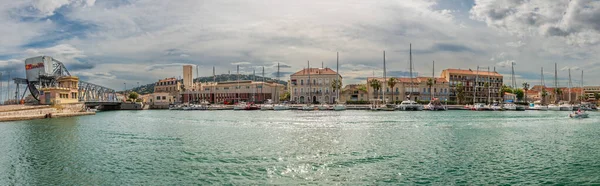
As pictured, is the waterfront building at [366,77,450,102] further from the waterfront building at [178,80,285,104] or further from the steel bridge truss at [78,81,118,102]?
the steel bridge truss at [78,81,118,102]

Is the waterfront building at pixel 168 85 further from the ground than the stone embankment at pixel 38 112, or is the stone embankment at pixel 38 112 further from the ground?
the waterfront building at pixel 168 85

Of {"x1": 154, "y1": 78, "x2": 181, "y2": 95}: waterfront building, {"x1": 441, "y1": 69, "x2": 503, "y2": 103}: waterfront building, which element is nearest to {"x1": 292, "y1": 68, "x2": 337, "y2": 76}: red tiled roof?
{"x1": 441, "y1": 69, "x2": 503, "y2": 103}: waterfront building

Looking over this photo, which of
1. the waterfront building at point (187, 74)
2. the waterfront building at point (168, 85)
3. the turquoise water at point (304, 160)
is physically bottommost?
the turquoise water at point (304, 160)

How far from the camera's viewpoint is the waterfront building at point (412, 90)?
341 ft

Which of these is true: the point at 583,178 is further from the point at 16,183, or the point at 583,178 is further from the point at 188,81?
the point at 188,81

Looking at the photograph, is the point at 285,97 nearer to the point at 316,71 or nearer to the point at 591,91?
the point at 316,71

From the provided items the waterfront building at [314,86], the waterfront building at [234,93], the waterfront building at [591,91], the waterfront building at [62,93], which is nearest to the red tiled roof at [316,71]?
the waterfront building at [314,86]

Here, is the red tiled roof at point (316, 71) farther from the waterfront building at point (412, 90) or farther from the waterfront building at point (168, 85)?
the waterfront building at point (168, 85)

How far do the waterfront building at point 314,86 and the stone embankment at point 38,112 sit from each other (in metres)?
52.6

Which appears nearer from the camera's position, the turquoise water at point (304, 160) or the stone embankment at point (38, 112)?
the turquoise water at point (304, 160)

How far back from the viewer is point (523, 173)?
1839 centimetres

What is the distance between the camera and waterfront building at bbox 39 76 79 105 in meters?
74.7

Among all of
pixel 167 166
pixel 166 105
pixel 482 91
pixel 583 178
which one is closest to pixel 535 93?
pixel 482 91

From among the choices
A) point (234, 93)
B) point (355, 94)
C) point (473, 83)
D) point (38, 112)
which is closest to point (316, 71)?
point (355, 94)
